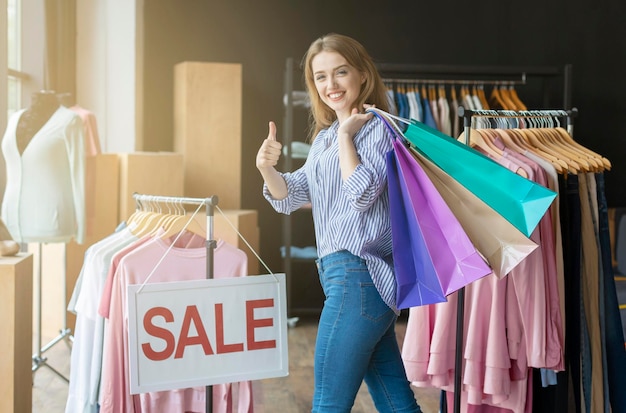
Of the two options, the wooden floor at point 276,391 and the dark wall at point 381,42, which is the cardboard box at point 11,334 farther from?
the dark wall at point 381,42

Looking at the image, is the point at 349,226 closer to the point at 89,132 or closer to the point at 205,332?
the point at 205,332

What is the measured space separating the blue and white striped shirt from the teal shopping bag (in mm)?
110

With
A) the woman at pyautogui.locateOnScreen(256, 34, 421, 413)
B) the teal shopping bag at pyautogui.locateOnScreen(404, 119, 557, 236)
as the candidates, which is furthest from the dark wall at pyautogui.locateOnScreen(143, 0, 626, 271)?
the teal shopping bag at pyautogui.locateOnScreen(404, 119, 557, 236)

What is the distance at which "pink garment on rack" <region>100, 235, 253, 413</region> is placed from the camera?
2732 millimetres

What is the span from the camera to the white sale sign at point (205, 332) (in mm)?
2328

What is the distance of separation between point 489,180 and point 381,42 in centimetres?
448

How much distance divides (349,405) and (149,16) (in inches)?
190

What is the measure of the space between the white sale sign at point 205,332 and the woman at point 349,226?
24 centimetres

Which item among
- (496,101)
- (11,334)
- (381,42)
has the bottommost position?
(11,334)

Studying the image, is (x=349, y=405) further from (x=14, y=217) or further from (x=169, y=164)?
(x=169, y=164)

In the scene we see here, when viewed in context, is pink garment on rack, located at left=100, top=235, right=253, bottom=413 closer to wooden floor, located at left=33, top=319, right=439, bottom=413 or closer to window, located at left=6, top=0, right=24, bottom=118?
wooden floor, located at left=33, top=319, right=439, bottom=413

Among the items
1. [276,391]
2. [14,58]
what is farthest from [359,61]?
[14,58]

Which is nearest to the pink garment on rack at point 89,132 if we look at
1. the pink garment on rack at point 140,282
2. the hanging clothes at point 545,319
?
the pink garment on rack at point 140,282

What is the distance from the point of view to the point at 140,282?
2.73 m
